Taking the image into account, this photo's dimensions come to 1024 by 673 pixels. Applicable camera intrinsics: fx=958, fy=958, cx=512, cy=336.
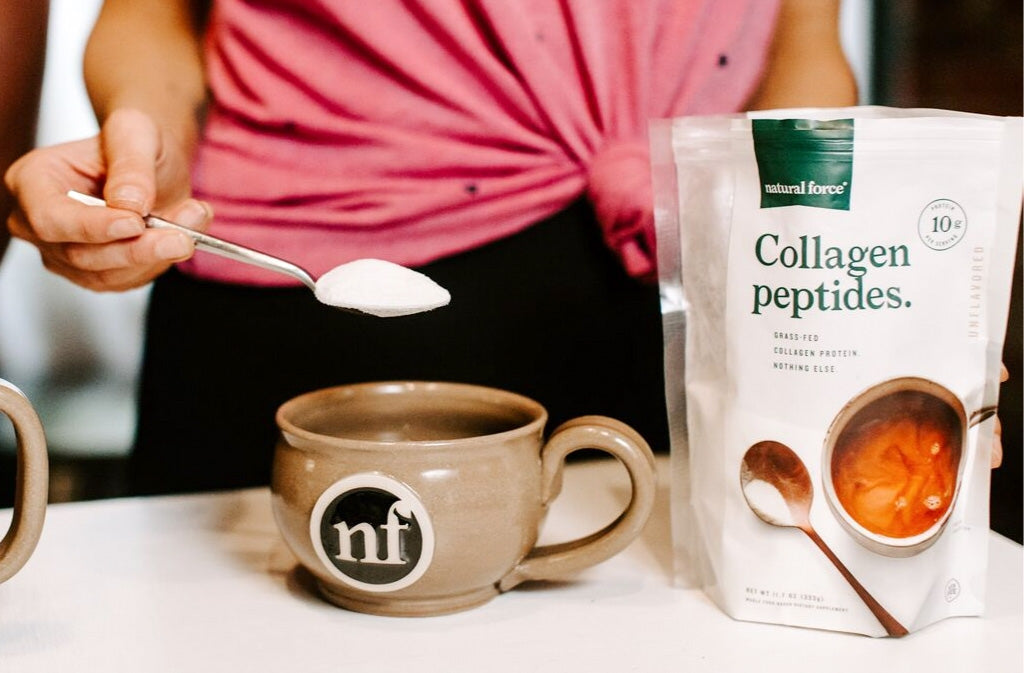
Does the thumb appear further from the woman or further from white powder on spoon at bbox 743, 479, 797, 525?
white powder on spoon at bbox 743, 479, 797, 525

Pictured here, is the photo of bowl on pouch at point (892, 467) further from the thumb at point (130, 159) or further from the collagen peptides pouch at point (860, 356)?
the thumb at point (130, 159)

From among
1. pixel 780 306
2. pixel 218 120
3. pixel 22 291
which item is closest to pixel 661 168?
pixel 780 306

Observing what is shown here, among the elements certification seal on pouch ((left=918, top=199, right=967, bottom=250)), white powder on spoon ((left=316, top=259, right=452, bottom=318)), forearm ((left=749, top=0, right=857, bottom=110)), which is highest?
forearm ((left=749, top=0, right=857, bottom=110))

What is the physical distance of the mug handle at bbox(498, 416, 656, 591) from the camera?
57cm

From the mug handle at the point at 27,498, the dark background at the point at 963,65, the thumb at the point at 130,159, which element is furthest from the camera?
the dark background at the point at 963,65

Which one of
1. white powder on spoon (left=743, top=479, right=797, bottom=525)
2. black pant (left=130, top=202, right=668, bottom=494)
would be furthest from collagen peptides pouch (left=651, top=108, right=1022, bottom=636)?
black pant (left=130, top=202, right=668, bottom=494)

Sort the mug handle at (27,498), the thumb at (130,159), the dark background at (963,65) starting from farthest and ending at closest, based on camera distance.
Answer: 1. the dark background at (963,65)
2. the thumb at (130,159)
3. the mug handle at (27,498)

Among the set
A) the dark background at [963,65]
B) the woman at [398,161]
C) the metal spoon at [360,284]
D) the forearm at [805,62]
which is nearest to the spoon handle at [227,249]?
the metal spoon at [360,284]

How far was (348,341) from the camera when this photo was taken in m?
0.83

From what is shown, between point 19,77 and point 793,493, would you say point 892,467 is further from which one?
point 19,77

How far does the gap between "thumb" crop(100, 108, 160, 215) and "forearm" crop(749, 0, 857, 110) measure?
Answer: 1.63ft

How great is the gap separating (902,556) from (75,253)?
555 millimetres

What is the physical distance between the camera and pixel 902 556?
1.77ft

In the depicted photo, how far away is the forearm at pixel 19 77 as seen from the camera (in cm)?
75
